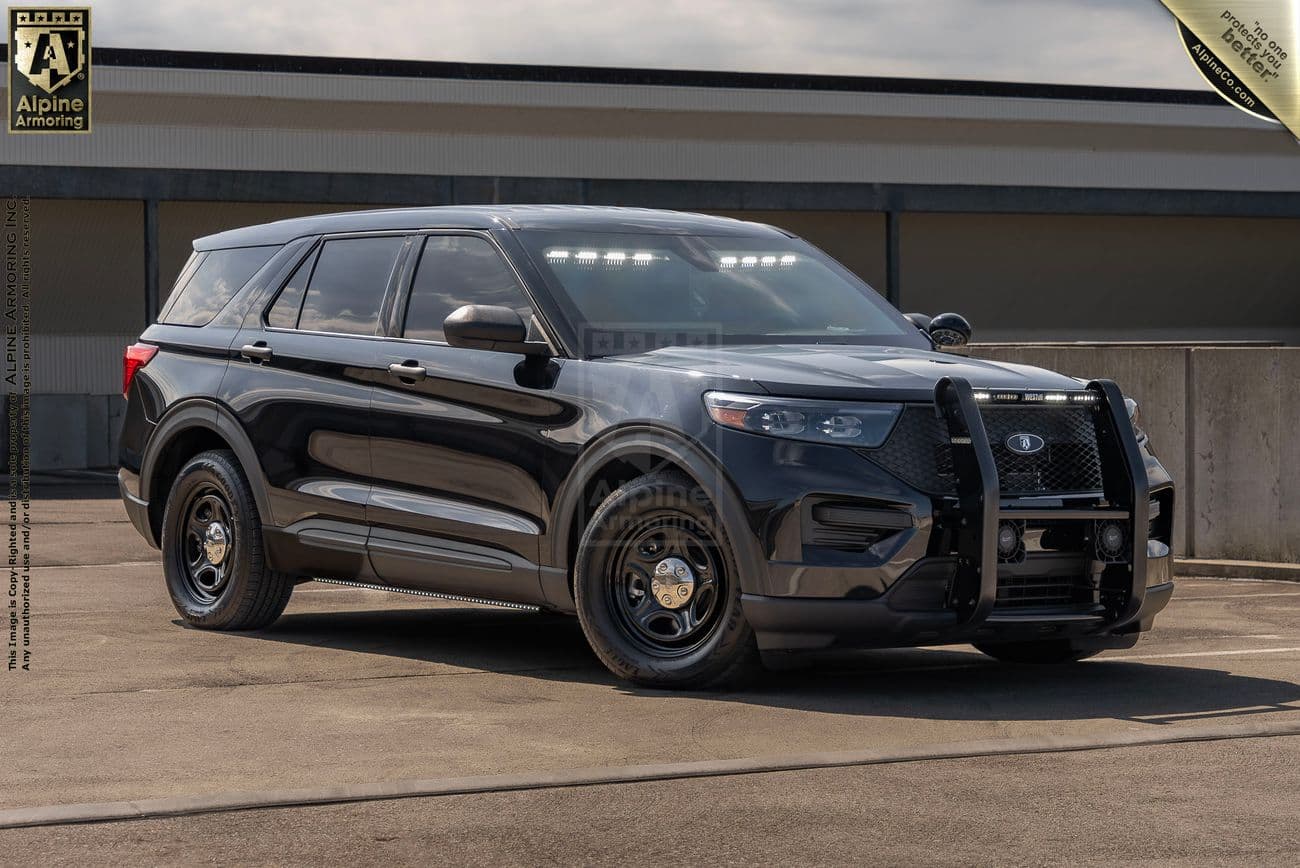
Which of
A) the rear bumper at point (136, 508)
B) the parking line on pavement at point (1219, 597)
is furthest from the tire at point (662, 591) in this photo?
the parking line on pavement at point (1219, 597)

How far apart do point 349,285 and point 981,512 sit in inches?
133

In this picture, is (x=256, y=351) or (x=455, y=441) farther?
(x=256, y=351)

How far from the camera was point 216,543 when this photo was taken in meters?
10.0

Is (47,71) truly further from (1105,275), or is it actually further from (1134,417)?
(1134,417)

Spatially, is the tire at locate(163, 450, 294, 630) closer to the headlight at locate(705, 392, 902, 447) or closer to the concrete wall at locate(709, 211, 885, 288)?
the headlight at locate(705, 392, 902, 447)

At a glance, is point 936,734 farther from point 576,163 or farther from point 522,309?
point 576,163

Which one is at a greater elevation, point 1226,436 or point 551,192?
point 551,192

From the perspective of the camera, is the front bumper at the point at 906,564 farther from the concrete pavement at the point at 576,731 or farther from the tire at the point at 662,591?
the concrete pavement at the point at 576,731

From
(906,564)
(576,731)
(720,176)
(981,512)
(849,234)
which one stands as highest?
(720,176)

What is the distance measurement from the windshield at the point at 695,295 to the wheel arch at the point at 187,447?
182 cm

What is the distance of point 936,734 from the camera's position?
7.10 meters

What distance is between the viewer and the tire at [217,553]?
979 cm

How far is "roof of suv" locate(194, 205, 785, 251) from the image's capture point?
9078 millimetres

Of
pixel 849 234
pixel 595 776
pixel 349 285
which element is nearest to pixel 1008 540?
pixel 595 776
